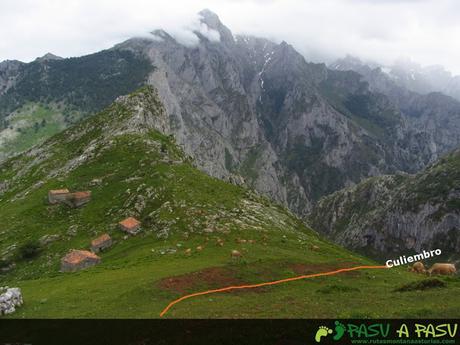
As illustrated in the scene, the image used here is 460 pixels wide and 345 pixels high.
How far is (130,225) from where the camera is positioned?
83500 millimetres

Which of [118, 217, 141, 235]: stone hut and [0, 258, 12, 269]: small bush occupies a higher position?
[118, 217, 141, 235]: stone hut

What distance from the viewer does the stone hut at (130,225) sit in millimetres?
82981

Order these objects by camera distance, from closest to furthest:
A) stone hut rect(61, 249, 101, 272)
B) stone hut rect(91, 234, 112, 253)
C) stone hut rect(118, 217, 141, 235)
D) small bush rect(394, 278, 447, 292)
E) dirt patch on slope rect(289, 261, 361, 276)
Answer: small bush rect(394, 278, 447, 292), dirt patch on slope rect(289, 261, 361, 276), stone hut rect(61, 249, 101, 272), stone hut rect(91, 234, 112, 253), stone hut rect(118, 217, 141, 235)

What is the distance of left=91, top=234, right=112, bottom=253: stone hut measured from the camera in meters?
79.2

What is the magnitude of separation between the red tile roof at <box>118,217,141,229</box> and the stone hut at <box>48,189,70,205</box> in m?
23.9

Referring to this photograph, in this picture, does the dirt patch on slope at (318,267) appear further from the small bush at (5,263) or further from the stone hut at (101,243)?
the small bush at (5,263)

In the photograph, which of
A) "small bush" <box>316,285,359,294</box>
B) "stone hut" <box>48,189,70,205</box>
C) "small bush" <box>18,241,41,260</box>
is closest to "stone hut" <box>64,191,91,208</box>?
"stone hut" <box>48,189,70,205</box>
